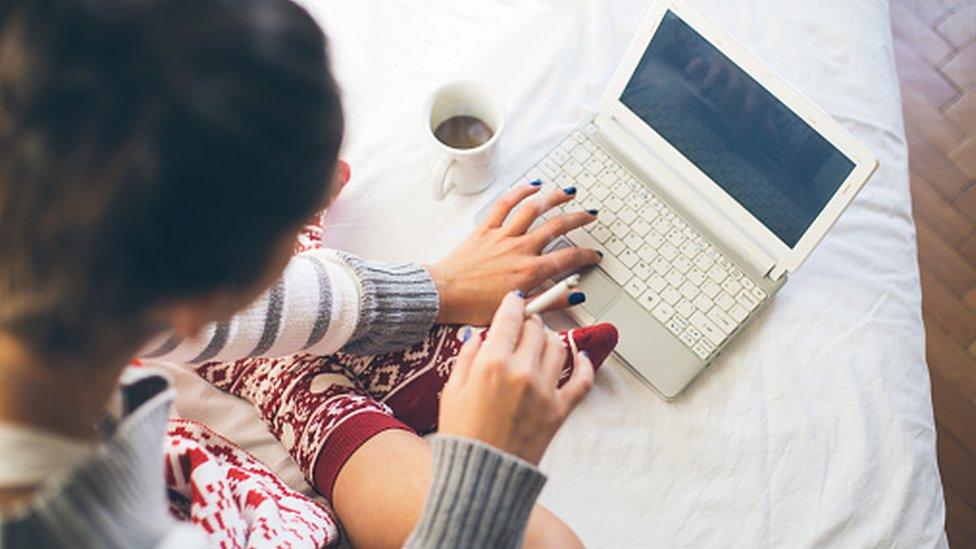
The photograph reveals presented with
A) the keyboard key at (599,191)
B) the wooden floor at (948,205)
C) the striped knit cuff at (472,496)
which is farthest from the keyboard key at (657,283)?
the wooden floor at (948,205)

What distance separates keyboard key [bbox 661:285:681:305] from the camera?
0.87m

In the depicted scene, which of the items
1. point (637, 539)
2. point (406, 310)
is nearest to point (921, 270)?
point (637, 539)

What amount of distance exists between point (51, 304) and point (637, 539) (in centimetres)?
57

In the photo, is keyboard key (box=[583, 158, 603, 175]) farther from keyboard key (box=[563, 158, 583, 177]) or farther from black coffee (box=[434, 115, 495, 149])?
black coffee (box=[434, 115, 495, 149])

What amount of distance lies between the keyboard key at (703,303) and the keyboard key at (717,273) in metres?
0.02

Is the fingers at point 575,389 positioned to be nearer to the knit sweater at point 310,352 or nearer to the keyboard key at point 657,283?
the knit sweater at point 310,352

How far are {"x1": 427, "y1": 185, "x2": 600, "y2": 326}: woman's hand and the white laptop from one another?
0.03 meters

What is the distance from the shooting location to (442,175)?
882 millimetres

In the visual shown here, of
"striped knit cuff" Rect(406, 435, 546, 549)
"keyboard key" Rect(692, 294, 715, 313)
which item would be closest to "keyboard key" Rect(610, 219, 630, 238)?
"keyboard key" Rect(692, 294, 715, 313)

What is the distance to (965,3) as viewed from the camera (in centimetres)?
154

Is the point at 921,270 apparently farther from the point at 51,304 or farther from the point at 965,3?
the point at 51,304

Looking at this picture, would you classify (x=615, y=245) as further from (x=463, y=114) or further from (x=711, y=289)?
(x=463, y=114)

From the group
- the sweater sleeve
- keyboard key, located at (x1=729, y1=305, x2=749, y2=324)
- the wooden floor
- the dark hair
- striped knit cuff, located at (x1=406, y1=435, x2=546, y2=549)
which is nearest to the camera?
the dark hair

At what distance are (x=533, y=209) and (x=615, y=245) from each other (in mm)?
95
